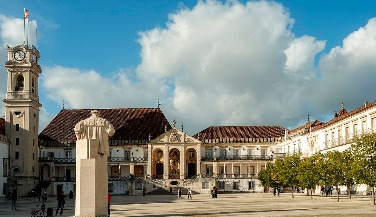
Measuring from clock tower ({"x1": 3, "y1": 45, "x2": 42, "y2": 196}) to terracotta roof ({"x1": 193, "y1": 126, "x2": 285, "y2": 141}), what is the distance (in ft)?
104

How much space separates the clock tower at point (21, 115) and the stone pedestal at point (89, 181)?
5665 cm

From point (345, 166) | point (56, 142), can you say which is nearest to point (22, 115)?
point (56, 142)

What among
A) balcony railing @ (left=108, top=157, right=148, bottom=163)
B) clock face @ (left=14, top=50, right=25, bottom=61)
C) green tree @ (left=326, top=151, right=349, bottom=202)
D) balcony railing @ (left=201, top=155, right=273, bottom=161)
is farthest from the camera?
balcony railing @ (left=201, top=155, right=273, bottom=161)

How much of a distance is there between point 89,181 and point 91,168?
0.59 m

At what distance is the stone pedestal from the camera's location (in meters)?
25.5

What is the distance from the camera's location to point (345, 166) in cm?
5138

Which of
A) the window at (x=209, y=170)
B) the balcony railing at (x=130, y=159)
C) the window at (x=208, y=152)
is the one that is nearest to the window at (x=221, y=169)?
the window at (x=209, y=170)

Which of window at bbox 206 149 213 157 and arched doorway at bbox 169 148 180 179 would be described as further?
window at bbox 206 149 213 157

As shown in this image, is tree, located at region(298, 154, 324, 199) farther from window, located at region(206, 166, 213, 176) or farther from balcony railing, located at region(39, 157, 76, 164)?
balcony railing, located at region(39, 157, 76, 164)

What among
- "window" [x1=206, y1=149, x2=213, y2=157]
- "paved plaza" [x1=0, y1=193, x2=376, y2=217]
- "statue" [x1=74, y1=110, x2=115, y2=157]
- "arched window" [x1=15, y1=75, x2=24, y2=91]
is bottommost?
"paved plaza" [x1=0, y1=193, x2=376, y2=217]

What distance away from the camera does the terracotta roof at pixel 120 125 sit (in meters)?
96.4

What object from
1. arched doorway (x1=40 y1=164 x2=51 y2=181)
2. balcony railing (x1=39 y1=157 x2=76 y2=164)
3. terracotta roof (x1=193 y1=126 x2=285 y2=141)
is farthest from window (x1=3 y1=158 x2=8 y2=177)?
terracotta roof (x1=193 y1=126 x2=285 y2=141)

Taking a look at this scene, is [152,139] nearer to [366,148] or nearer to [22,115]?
[22,115]

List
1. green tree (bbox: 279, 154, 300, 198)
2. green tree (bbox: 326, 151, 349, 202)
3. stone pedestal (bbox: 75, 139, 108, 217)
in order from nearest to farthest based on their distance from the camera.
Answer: stone pedestal (bbox: 75, 139, 108, 217), green tree (bbox: 326, 151, 349, 202), green tree (bbox: 279, 154, 300, 198)
